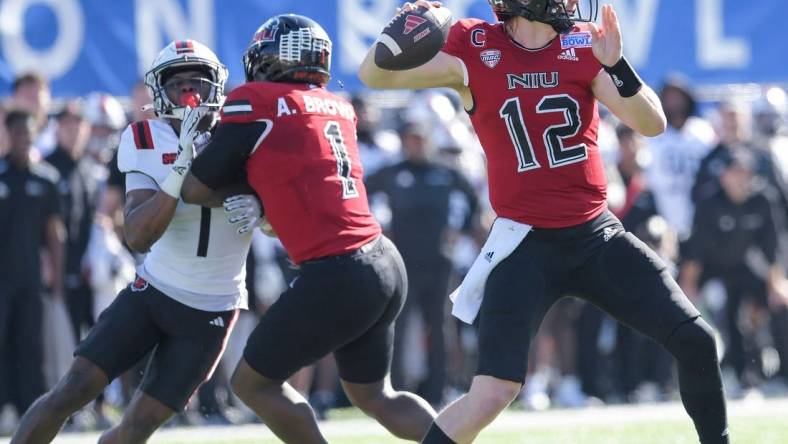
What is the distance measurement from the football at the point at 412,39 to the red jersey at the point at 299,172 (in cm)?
38

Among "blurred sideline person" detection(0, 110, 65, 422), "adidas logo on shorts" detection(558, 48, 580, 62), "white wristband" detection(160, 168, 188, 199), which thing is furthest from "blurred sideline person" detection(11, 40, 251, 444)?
"blurred sideline person" detection(0, 110, 65, 422)

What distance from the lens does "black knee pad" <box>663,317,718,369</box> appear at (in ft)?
17.0

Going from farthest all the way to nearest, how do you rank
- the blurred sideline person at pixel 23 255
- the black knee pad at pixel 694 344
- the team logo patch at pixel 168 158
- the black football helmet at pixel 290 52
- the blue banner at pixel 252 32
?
the blue banner at pixel 252 32 → the blurred sideline person at pixel 23 255 → the team logo patch at pixel 168 158 → the black football helmet at pixel 290 52 → the black knee pad at pixel 694 344

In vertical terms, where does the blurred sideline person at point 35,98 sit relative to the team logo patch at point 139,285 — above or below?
below

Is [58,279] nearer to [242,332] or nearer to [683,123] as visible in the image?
[242,332]

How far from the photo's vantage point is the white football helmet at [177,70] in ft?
18.9

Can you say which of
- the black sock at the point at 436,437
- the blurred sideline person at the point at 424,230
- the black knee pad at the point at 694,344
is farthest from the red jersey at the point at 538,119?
the blurred sideline person at the point at 424,230

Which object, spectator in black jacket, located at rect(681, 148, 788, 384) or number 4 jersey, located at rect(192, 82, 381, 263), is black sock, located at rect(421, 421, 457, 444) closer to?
number 4 jersey, located at rect(192, 82, 381, 263)

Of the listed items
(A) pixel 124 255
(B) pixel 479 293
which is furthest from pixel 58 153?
(B) pixel 479 293

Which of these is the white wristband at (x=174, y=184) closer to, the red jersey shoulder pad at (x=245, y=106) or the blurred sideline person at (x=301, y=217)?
the blurred sideline person at (x=301, y=217)

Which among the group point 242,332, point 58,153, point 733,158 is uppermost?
point 58,153

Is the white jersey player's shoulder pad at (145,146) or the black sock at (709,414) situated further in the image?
the white jersey player's shoulder pad at (145,146)

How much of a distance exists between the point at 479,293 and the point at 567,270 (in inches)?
12.9

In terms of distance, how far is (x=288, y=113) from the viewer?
5367mm
